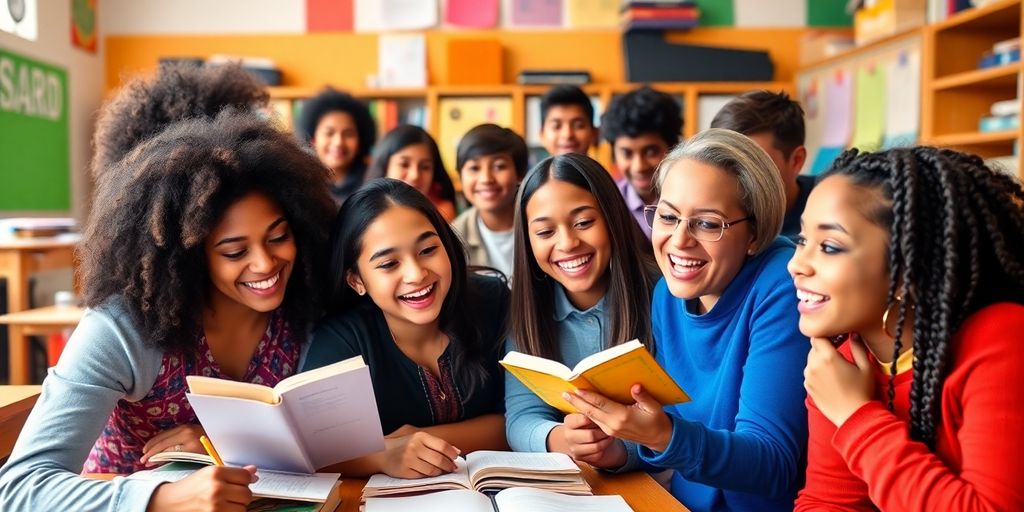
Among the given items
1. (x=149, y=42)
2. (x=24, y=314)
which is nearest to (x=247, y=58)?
(x=149, y=42)

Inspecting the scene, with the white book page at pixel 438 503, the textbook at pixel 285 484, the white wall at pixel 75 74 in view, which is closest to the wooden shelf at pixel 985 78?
the white book page at pixel 438 503

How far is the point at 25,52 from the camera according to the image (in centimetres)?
432

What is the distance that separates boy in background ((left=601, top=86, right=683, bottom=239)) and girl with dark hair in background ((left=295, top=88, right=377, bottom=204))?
1183 mm

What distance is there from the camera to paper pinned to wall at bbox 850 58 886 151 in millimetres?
4434

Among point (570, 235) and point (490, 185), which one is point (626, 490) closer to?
point (570, 235)

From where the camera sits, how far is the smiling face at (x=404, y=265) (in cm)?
175

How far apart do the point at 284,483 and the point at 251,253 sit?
1.50 ft

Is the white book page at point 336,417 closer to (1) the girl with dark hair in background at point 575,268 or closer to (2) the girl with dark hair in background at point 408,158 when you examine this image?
(1) the girl with dark hair in background at point 575,268

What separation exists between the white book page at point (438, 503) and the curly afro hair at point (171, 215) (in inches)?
20.7

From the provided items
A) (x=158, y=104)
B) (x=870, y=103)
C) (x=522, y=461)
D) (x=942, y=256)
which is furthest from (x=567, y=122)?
(x=942, y=256)

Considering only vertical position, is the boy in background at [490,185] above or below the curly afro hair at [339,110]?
below

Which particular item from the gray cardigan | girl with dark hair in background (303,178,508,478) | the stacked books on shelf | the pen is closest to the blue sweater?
girl with dark hair in background (303,178,508,478)

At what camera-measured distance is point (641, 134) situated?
3.13 meters

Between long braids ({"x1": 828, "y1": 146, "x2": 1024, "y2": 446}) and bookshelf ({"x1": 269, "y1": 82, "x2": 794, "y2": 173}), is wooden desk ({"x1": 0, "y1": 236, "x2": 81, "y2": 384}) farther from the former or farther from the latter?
long braids ({"x1": 828, "y1": 146, "x2": 1024, "y2": 446})
